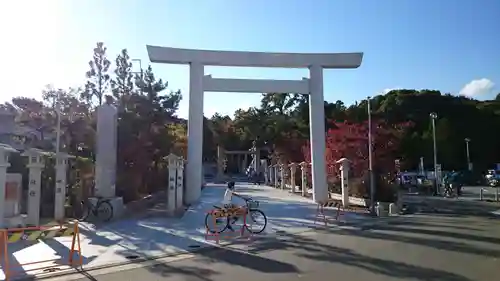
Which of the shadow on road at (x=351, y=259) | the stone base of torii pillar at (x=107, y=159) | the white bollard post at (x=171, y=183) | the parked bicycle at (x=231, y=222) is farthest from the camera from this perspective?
the white bollard post at (x=171, y=183)

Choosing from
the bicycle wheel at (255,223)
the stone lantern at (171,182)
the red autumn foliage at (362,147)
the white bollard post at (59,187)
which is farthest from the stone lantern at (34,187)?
the red autumn foliage at (362,147)

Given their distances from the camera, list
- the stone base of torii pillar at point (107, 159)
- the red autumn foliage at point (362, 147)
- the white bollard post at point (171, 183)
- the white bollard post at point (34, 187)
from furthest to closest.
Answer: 1. the red autumn foliage at point (362, 147)
2. the white bollard post at point (171, 183)
3. the stone base of torii pillar at point (107, 159)
4. the white bollard post at point (34, 187)

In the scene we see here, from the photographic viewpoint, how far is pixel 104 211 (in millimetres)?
16328

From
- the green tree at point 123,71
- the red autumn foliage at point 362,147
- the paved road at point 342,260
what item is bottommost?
the paved road at point 342,260

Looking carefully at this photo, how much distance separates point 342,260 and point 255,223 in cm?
598

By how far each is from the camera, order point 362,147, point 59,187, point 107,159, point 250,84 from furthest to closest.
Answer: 1. point 362,147
2. point 250,84
3. point 107,159
4. point 59,187

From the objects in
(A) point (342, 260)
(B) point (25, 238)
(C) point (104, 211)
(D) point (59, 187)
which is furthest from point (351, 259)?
(D) point (59, 187)

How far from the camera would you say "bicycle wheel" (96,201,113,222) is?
1630 centimetres

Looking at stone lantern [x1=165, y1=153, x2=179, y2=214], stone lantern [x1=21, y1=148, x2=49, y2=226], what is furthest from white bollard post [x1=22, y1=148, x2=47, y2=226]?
stone lantern [x1=165, y1=153, x2=179, y2=214]

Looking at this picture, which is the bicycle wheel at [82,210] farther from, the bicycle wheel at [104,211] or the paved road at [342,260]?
the paved road at [342,260]

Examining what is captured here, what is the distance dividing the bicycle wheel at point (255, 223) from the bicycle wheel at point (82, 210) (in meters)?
5.87

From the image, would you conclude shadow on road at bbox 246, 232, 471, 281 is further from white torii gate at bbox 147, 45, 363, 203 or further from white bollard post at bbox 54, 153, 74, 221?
white torii gate at bbox 147, 45, 363, 203

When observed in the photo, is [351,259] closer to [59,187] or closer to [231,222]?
[231,222]

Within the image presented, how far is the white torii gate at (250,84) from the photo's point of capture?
77.4 feet
